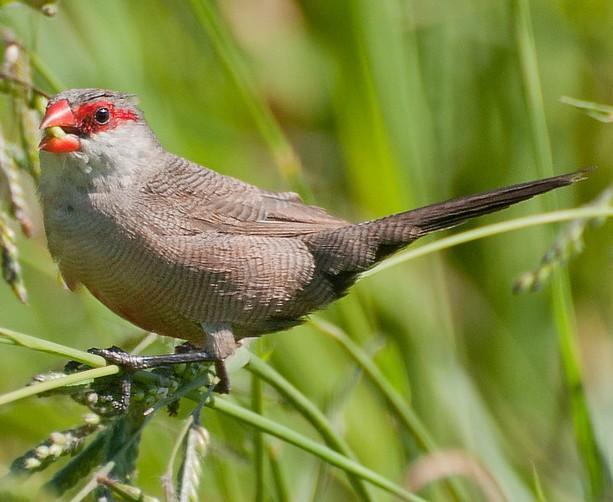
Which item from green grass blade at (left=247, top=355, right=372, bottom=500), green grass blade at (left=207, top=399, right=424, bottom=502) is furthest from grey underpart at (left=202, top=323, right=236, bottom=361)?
green grass blade at (left=207, top=399, right=424, bottom=502)

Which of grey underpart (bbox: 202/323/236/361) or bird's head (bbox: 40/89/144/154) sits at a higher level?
bird's head (bbox: 40/89/144/154)

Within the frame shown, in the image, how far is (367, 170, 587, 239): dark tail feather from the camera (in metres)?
2.42

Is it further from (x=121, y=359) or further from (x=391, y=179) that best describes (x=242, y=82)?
(x=121, y=359)

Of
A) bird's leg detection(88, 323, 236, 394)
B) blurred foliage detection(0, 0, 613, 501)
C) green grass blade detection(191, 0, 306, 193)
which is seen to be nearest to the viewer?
bird's leg detection(88, 323, 236, 394)

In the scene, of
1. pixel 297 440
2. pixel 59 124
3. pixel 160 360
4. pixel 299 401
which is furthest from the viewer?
pixel 59 124

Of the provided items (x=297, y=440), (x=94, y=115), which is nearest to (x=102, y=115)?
(x=94, y=115)

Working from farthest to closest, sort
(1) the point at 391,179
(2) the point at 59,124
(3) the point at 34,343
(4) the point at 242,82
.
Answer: (1) the point at 391,179 → (4) the point at 242,82 → (2) the point at 59,124 → (3) the point at 34,343

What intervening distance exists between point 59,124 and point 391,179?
5.51ft

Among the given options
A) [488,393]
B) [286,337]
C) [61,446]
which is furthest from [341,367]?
[61,446]

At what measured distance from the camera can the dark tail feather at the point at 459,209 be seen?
2.42 m

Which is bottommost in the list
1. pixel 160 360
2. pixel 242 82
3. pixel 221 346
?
pixel 160 360

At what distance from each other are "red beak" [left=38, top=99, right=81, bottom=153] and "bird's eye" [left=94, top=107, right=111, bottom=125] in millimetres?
106

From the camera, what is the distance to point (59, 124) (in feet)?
8.37

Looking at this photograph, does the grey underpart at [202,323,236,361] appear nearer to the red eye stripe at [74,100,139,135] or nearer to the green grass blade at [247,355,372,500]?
the green grass blade at [247,355,372,500]
